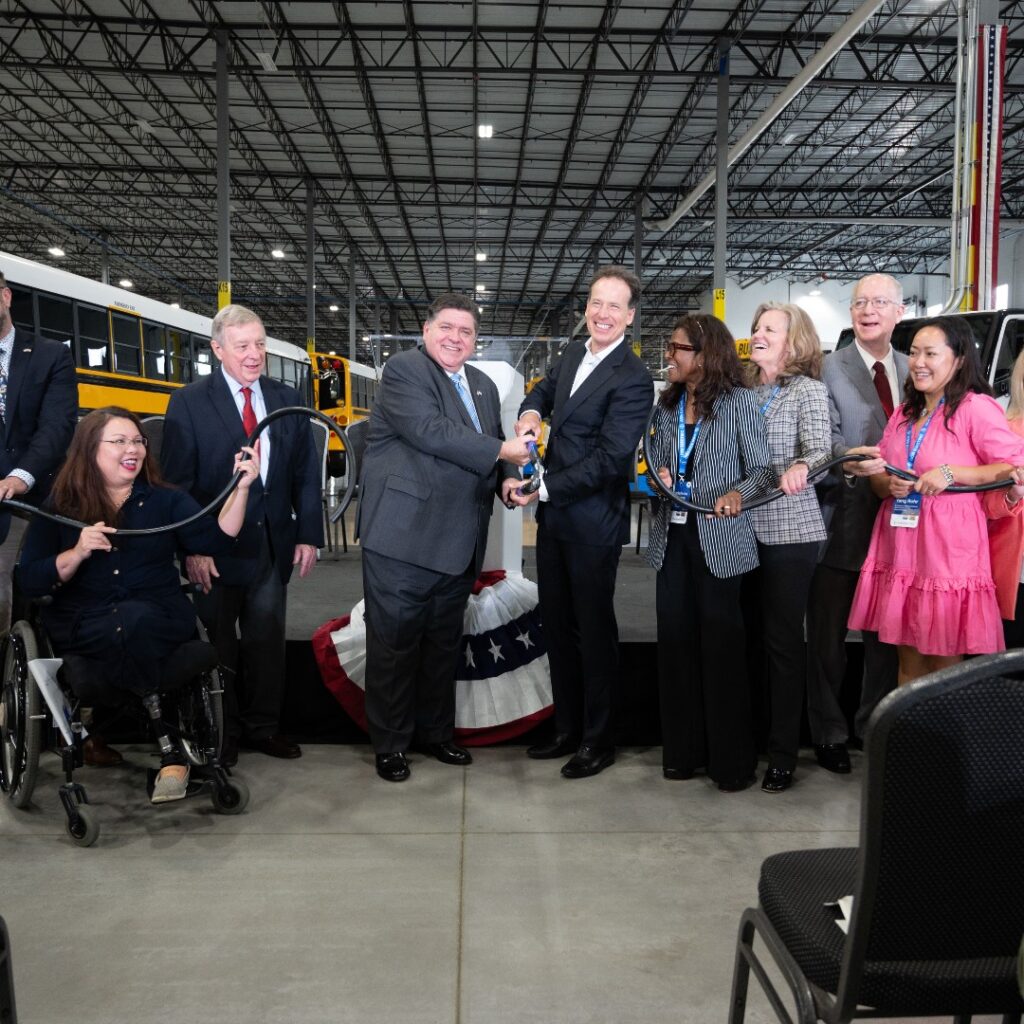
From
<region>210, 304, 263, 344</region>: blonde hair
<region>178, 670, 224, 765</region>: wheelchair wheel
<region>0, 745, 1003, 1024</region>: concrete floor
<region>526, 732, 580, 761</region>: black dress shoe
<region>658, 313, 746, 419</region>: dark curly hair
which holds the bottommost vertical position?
<region>0, 745, 1003, 1024</region>: concrete floor

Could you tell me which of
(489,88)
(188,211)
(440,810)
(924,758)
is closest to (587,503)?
(440,810)

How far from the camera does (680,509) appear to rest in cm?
326

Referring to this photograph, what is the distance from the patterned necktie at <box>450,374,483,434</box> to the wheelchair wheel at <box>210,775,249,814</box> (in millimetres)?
1479

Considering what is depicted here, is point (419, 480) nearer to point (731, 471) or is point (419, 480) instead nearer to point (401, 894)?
point (731, 471)

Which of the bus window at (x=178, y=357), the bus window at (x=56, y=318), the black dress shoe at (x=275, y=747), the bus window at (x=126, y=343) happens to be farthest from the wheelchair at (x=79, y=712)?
the bus window at (x=178, y=357)

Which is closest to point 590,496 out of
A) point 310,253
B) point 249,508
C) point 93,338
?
point 249,508

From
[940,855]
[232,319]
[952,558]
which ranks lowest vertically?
[940,855]

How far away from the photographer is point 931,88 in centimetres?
1421

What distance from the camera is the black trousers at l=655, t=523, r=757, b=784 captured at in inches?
127

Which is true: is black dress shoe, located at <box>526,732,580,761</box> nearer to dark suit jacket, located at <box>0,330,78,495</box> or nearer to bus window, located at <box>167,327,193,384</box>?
dark suit jacket, located at <box>0,330,78,495</box>

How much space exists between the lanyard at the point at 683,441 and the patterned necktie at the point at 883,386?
0.78m

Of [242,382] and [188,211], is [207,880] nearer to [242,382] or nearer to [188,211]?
[242,382]

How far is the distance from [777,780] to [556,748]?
825 mm

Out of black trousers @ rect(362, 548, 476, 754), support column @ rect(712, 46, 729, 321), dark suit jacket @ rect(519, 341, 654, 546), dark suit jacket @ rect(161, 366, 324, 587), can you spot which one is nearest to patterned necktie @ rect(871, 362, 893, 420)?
dark suit jacket @ rect(519, 341, 654, 546)
